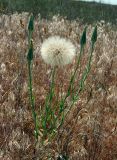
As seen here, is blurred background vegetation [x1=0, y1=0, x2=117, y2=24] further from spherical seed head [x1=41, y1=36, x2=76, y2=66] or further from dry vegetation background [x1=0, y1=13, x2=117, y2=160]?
spherical seed head [x1=41, y1=36, x2=76, y2=66]

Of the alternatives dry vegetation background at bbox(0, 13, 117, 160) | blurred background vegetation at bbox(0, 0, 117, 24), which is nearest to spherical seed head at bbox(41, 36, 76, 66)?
dry vegetation background at bbox(0, 13, 117, 160)

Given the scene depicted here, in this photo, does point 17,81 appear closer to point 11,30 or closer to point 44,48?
point 44,48

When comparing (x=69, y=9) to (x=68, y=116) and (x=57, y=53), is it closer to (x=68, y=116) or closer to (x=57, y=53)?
(x=68, y=116)

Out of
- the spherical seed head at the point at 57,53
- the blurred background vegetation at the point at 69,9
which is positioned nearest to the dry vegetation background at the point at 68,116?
the spherical seed head at the point at 57,53

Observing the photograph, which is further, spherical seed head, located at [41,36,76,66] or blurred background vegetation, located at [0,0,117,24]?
blurred background vegetation, located at [0,0,117,24]

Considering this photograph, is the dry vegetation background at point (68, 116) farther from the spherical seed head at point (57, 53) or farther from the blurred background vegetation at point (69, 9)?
the blurred background vegetation at point (69, 9)

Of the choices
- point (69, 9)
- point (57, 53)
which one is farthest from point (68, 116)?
point (69, 9)

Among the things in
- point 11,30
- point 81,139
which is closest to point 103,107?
point 81,139
